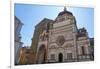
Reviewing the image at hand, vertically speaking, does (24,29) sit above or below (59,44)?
above

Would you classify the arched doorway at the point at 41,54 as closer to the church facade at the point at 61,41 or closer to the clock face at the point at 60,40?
the church facade at the point at 61,41

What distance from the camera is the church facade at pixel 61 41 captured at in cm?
218

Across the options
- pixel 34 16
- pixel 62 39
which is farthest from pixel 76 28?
pixel 34 16

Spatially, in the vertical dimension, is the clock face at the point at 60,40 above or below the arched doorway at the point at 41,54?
above

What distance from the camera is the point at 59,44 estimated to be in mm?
2260

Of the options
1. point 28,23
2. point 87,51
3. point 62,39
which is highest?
point 28,23

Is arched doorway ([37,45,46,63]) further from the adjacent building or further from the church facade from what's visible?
the adjacent building

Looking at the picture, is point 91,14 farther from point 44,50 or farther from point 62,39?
point 44,50

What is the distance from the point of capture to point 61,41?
227 cm

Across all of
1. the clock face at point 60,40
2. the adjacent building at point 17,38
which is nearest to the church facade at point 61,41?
the clock face at point 60,40

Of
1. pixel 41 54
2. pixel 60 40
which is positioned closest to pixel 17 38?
pixel 41 54

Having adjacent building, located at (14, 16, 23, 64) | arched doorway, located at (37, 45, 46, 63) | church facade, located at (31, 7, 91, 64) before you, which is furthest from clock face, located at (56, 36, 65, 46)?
adjacent building, located at (14, 16, 23, 64)

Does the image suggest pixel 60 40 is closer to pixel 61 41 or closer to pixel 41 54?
pixel 61 41

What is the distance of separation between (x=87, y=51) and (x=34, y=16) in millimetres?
797
